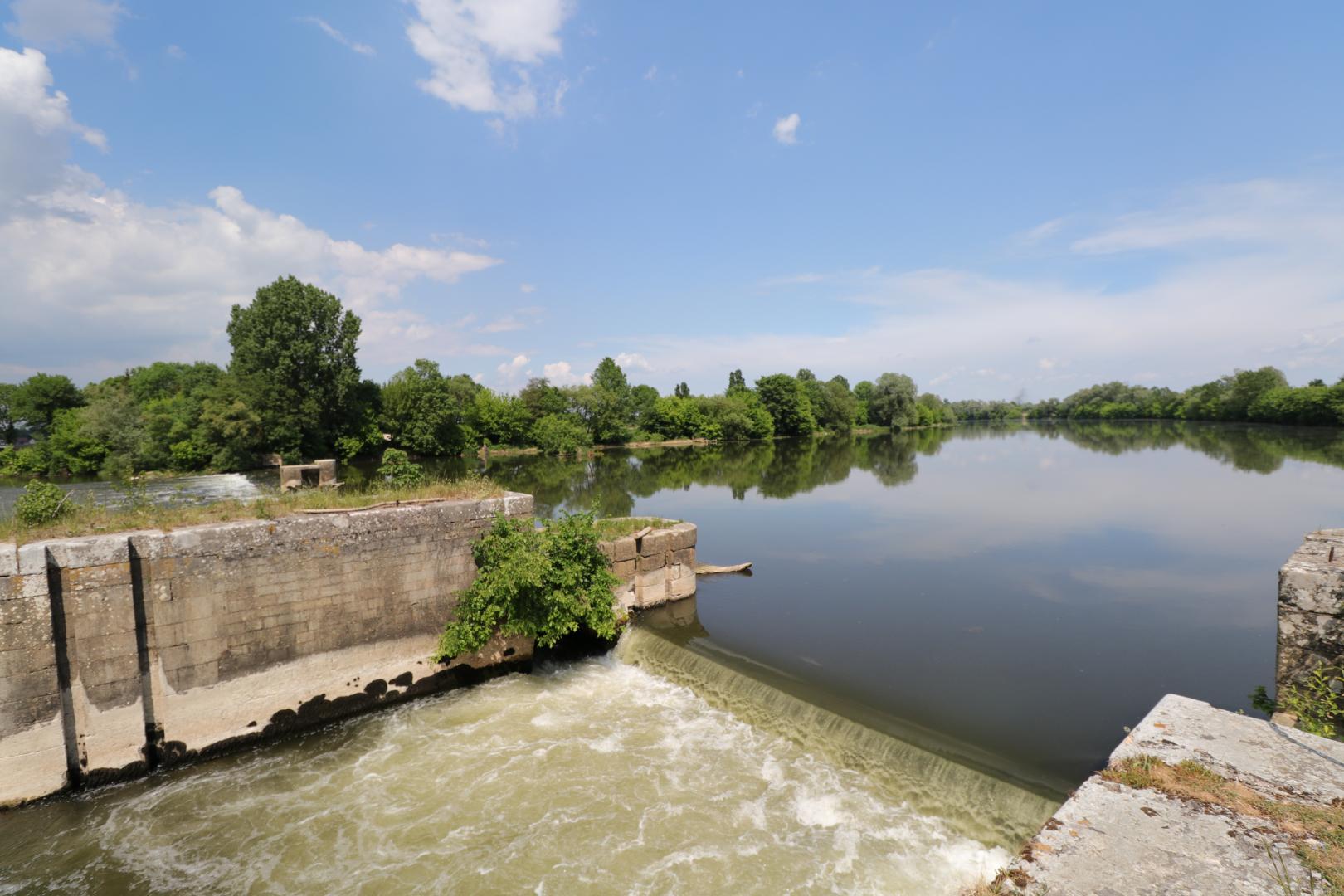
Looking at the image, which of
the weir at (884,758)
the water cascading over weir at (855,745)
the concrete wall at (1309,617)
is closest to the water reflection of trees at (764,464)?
the water cascading over weir at (855,745)

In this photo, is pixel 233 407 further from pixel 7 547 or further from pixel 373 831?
pixel 373 831

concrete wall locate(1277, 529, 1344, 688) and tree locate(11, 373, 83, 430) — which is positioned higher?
tree locate(11, 373, 83, 430)

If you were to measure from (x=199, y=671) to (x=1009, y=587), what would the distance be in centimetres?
1643

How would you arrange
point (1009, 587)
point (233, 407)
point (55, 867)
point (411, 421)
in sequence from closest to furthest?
point (55, 867)
point (1009, 587)
point (233, 407)
point (411, 421)

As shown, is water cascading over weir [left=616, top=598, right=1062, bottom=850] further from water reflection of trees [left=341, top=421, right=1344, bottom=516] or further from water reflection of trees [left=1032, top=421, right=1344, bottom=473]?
water reflection of trees [left=1032, top=421, right=1344, bottom=473]

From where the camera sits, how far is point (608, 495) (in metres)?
29.3

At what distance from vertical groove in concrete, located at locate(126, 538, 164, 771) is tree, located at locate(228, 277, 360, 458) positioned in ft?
131

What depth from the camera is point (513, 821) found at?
6.50 m

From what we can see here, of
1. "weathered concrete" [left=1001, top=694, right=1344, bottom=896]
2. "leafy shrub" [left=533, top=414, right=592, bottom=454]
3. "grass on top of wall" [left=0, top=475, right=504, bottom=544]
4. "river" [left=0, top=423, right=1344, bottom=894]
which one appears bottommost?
"river" [left=0, top=423, right=1344, bottom=894]

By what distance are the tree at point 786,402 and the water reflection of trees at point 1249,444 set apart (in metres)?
32.5

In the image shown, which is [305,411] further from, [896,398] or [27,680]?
[896,398]

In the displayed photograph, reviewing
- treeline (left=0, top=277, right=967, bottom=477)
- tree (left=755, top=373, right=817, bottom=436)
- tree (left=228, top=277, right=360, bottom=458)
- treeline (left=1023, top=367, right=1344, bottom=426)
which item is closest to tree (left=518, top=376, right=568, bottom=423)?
treeline (left=0, top=277, right=967, bottom=477)

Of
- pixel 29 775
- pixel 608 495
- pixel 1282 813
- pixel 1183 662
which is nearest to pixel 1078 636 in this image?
pixel 1183 662

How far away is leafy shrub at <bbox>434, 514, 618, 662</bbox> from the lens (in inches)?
376
